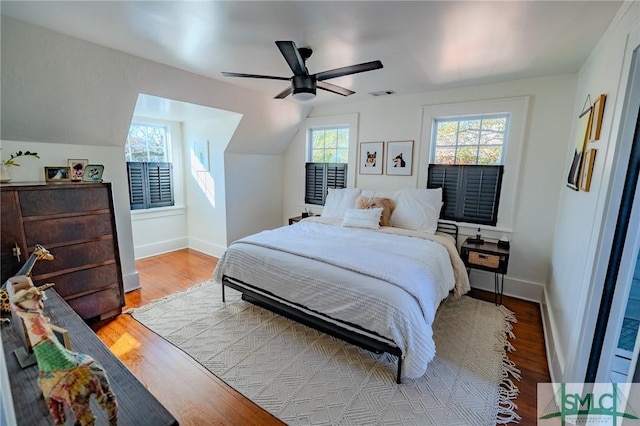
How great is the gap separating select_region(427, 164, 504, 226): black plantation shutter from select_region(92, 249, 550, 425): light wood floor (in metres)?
0.96

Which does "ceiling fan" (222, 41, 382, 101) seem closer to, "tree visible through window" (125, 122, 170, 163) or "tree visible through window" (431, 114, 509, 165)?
"tree visible through window" (431, 114, 509, 165)

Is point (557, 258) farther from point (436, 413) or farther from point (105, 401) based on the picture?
point (105, 401)

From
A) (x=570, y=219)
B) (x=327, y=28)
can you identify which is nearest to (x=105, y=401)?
(x=327, y=28)

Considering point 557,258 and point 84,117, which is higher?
point 84,117

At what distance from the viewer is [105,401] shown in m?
0.80

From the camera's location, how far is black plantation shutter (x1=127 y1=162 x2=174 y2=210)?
4281 mm

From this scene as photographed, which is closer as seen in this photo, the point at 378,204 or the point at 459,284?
the point at 459,284

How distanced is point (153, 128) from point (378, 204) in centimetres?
Result: 369

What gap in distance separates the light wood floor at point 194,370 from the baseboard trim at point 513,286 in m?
0.11

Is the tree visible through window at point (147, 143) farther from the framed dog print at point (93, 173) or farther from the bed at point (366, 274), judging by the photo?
the bed at point (366, 274)

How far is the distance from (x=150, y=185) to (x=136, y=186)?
195mm

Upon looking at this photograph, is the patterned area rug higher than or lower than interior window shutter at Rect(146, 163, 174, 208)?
lower

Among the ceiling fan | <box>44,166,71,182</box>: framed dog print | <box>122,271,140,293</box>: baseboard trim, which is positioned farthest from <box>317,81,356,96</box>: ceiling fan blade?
<box>122,271,140,293</box>: baseboard trim

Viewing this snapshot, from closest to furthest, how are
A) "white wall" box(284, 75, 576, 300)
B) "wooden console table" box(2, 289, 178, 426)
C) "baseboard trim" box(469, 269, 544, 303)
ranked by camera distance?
1. "wooden console table" box(2, 289, 178, 426)
2. "white wall" box(284, 75, 576, 300)
3. "baseboard trim" box(469, 269, 544, 303)
